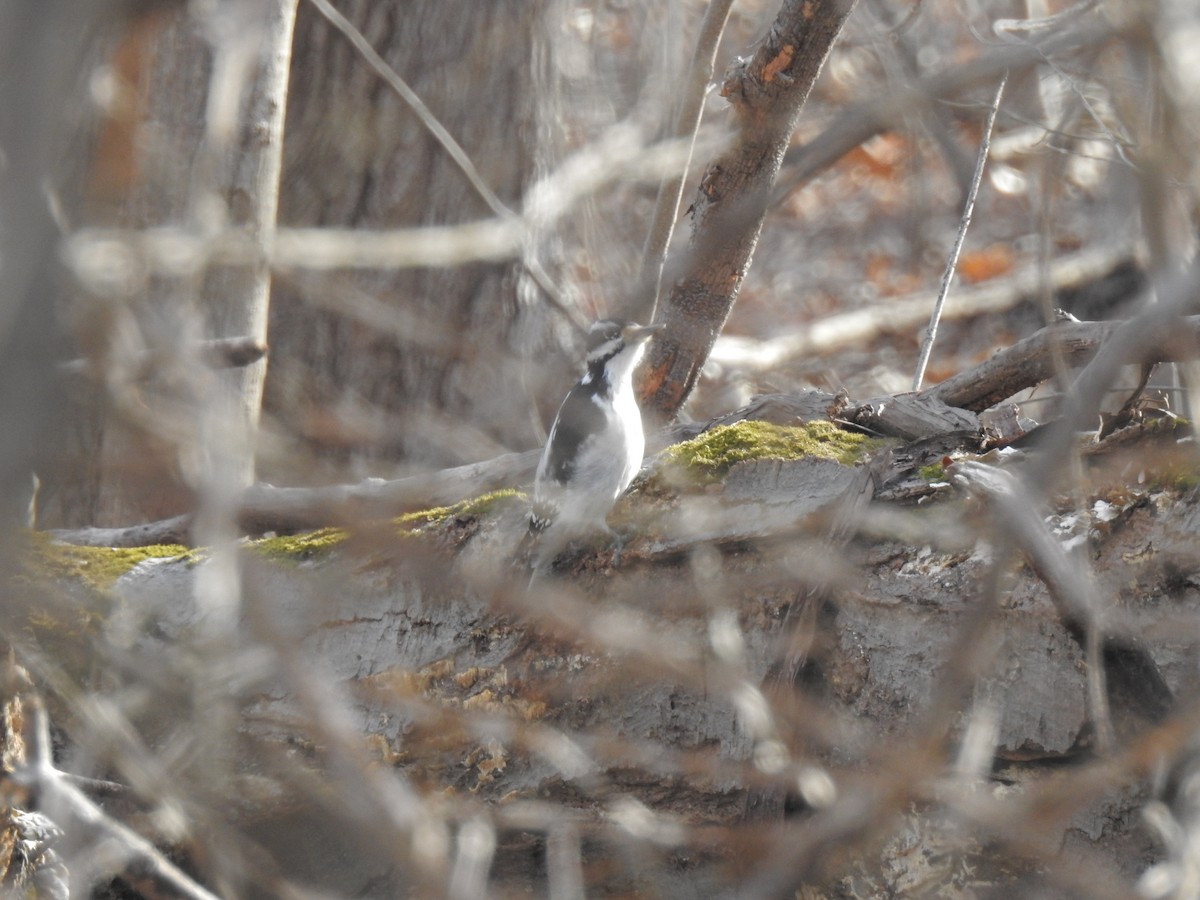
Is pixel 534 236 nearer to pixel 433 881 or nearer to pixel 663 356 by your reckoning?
pixel 663 356

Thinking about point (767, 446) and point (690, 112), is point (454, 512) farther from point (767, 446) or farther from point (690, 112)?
point (690, 112)

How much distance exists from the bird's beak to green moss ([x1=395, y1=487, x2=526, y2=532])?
34.5 inches

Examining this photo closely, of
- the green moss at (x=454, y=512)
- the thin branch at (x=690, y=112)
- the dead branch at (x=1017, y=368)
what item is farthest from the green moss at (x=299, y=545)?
the dead branch at (x=1017, y=368)

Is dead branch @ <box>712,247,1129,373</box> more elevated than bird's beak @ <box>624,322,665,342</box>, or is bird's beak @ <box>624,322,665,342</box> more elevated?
bird's beak @ <box>624,322,665,342</box>

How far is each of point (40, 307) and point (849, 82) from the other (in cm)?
840

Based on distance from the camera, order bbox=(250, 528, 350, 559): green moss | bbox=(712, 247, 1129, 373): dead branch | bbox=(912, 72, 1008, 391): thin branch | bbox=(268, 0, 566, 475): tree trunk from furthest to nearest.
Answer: bbox=(712, 247, 1129, 373): dead branch
bbox=(268, 0, 566, 475): tree trunk
bbox=(912, 72, 1008, 391): thin branch
bbox=(250, 528, 350, 559): green moss

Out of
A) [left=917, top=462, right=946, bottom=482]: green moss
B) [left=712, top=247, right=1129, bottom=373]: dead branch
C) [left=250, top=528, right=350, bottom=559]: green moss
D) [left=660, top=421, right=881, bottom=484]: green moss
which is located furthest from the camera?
[left=712, top=247, right=1129, bottom=373]: dead branch

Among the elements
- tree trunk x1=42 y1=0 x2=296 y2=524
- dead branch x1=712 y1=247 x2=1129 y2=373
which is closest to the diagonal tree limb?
tree trunk x1=42 y1=0 x2=296 y2=524

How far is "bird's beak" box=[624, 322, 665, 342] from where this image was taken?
4.11m

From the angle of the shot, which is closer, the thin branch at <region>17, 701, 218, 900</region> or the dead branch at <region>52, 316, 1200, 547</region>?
the thin branch at <region>17, 701, 218, 900</region>

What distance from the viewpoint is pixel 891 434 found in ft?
11.0

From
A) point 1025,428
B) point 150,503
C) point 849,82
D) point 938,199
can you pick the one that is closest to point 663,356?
point 1025,428

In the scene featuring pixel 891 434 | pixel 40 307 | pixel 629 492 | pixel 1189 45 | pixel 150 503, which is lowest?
pixel 150 503

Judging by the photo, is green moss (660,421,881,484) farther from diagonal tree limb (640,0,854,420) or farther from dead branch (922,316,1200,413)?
diagonal tree limb (640,0,854,420)
